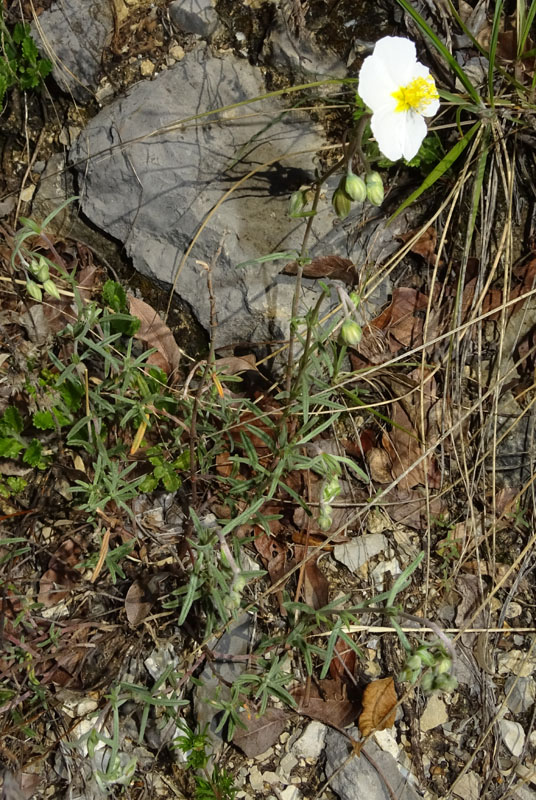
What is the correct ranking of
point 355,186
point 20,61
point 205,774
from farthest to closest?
1. point 20,61
2. point 205,774
3. point 355,186

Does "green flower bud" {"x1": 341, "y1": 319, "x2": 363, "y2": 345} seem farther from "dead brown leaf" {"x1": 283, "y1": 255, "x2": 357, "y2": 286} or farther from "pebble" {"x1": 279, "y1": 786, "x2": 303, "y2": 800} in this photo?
"pebble" {"x1": 279, "y1": 786, "x2": 303, "y2": 800}

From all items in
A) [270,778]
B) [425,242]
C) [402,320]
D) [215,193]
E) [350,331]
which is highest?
[215,193]

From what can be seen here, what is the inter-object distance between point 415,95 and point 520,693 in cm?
229

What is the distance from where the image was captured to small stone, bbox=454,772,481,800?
2.70 meters

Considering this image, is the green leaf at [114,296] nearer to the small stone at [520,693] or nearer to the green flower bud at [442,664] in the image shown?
the green flower bud at [442,664]

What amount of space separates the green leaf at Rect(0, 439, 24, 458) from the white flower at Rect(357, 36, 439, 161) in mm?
1778

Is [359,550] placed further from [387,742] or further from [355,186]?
[355,186]

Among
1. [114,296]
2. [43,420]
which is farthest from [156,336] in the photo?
[43,420]

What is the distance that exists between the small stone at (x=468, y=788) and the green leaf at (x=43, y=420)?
210 centimetres

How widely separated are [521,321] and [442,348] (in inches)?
14.3

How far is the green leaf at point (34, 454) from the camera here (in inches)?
109

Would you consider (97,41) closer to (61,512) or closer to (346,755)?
(61,512)

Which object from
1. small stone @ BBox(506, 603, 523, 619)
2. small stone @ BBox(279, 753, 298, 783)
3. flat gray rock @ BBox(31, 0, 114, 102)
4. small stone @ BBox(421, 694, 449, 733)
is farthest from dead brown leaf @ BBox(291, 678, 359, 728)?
flat gray rock @ BBox(31, 0, 114, 102)

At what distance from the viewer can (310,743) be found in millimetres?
2701
